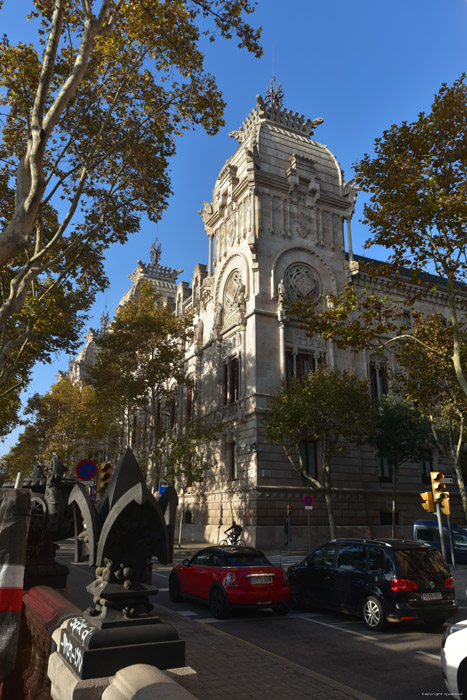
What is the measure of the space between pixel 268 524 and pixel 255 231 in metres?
16.7

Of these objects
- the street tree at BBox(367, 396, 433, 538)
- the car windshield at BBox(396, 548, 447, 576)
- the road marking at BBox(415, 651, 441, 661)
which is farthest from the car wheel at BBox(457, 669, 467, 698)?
the street tree at BBox(367, 396, 433, 538)

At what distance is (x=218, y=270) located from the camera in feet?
115

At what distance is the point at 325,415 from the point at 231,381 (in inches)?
333

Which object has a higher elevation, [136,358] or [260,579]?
[136,358]

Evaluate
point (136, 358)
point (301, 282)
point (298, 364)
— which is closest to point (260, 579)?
point (298, 364)

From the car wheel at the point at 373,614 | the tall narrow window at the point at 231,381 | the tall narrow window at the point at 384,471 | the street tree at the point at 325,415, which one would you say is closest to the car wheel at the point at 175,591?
the car wheel at the point at 373,614

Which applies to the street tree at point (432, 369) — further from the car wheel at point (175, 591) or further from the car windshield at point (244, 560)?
the car wheel at point (175, 591)

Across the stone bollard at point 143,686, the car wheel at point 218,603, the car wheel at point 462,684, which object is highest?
the stone bollard at point 143,686

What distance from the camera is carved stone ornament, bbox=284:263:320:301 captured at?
104ft

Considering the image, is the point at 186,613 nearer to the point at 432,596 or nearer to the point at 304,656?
the point at 304,656

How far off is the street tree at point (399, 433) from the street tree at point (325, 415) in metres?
2.22

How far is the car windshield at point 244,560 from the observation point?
36.2 ft

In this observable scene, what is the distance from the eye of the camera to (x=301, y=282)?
32125 mm

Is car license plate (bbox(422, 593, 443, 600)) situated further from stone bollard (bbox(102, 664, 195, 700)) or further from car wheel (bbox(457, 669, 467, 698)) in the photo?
stone bollard (bbox(102, 664, 195, 700))
